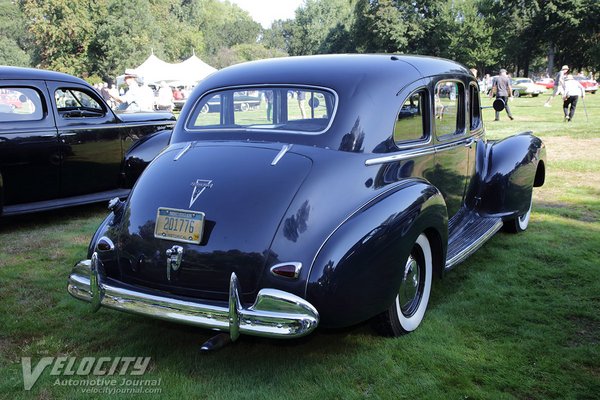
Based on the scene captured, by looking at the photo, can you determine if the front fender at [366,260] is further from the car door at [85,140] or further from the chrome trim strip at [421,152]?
the car door at [85,140]

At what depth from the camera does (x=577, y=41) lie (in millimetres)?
52844

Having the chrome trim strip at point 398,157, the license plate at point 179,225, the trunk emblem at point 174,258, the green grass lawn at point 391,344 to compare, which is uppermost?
the chrome trim strip at point 398,157

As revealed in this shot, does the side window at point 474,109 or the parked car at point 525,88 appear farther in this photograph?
the parked car at point 525,88

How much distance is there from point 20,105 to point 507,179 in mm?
5281

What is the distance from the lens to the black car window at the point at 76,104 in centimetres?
661

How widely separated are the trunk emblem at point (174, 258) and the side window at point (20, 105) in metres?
4.05

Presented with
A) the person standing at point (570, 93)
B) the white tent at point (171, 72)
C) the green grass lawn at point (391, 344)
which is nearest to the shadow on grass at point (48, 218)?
the green grass lawn at point (391, 344)

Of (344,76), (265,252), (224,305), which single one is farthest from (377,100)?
(224,305)

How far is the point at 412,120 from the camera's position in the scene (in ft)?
12.9

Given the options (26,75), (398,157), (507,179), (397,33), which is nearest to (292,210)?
(398,157)

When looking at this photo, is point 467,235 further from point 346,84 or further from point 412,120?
point 346,84

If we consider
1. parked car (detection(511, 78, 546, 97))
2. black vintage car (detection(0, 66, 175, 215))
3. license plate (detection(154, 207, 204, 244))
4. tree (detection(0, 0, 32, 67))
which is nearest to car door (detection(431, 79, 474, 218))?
license plate (detection(154, 207, 204, 244))

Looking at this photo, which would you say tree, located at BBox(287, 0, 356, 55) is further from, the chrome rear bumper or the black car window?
the chrome rear bumper

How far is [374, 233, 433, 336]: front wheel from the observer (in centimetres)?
334
